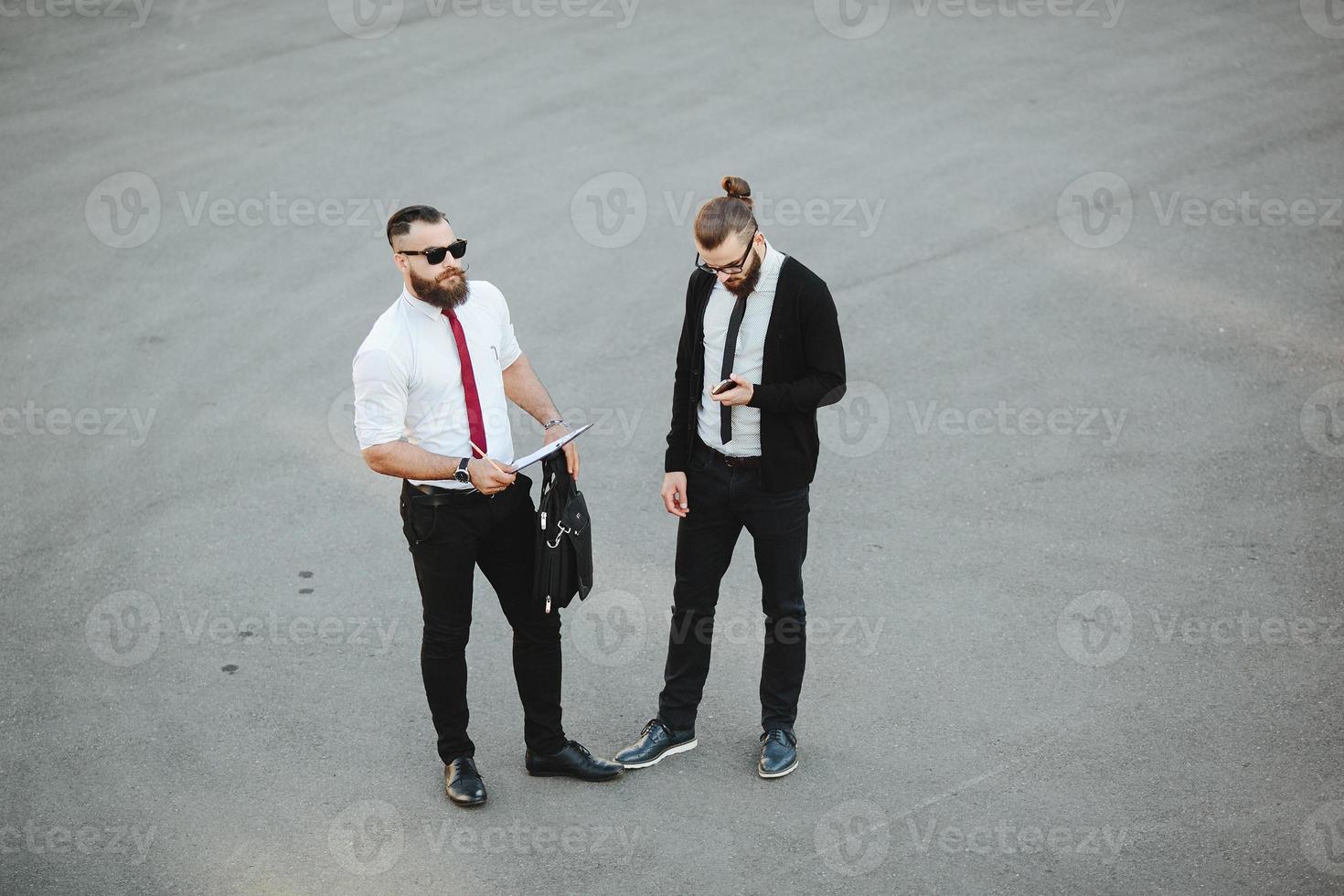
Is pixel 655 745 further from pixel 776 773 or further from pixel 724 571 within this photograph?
pixel 724 571

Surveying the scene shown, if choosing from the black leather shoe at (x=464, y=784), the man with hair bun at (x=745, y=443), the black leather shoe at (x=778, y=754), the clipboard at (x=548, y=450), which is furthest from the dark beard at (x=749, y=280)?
the black leather shoe at (x=464, y=784)

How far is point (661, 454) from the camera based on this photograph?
701cm

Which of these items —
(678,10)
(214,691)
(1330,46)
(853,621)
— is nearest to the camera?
(214,691)

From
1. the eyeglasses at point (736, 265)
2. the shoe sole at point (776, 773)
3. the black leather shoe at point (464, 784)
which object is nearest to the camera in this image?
the eyeglasses at point (736, 265)

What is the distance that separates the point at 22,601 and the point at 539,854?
3.17 m

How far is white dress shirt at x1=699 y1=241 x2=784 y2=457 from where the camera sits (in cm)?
440

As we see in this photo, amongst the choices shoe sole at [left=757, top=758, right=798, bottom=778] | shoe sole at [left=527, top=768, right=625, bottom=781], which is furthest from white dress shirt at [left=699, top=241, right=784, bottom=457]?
shoe sole at [left=527, top=768, right=625, bottom=781]

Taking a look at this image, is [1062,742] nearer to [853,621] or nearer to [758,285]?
[853,621]

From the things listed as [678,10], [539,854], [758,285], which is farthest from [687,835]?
[678,10]

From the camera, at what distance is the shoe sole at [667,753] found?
4.85 m

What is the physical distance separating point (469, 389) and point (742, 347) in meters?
1.04

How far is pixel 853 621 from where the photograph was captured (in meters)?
5.67

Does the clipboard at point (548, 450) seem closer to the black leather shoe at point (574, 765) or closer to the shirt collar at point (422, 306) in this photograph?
the shirt collar at point (422, 306)

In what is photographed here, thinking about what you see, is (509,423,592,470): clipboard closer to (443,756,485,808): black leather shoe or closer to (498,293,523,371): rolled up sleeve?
(498,293,523,371): rolled up sleeve
